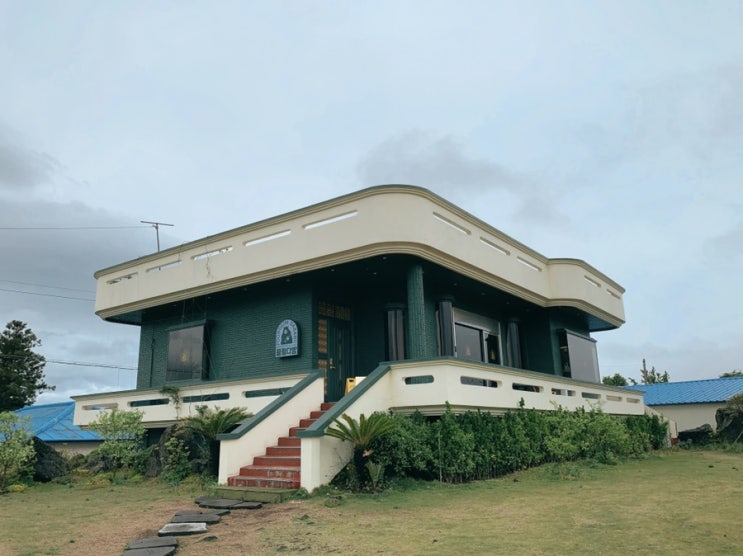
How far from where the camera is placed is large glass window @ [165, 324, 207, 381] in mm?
17453

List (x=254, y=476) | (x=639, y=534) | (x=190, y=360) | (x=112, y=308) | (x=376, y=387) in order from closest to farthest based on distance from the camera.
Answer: (x=639, y=534)
(x=254, y=476)
(x=376, y=387)
(x=190, y=360)
(x=112, y=308)

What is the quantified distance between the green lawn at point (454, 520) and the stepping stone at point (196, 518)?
0.63 ft

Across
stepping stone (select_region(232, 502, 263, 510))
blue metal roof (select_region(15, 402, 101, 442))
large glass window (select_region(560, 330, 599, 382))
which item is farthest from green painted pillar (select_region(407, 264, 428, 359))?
blue metal roof (select_region(15, 402, 101, 442))

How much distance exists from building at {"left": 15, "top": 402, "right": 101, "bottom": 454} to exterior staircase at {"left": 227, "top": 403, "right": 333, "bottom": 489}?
20.0 metres

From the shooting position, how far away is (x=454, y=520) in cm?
778

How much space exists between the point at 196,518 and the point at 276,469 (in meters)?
2.56

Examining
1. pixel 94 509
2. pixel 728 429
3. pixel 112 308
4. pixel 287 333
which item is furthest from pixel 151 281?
pixel 728 429

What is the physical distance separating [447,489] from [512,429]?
3.05 metres

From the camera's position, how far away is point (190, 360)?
17797 mm

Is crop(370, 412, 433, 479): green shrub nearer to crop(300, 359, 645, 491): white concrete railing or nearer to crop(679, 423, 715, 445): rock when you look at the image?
crop(300, 359, 645, 491): white concrete railing

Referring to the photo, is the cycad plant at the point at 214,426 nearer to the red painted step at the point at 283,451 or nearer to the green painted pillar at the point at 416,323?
the red painted step at the point at 283,451

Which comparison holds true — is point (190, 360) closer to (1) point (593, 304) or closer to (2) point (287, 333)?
(2) point (287, 333)

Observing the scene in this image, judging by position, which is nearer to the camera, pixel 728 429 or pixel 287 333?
pixel 287 333

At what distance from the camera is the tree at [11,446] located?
1350 centimetres
